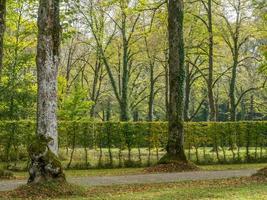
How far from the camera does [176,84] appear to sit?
2195 cm

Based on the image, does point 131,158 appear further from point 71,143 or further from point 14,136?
point 14,136

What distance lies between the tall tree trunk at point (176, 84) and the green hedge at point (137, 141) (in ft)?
14.3

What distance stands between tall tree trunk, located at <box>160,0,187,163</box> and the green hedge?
4.37 m

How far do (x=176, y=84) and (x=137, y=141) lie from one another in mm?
5550

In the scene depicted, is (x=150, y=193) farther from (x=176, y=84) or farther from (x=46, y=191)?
(x=176, y=84)

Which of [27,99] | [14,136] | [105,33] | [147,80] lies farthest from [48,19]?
[147,80]

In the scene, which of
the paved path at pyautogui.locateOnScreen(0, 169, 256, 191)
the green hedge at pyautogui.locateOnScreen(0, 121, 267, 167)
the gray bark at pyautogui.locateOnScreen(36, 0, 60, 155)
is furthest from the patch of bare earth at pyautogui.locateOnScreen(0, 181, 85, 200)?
the green hedge at pyautogui.locateOnScreen(0, 121, 267, 167)

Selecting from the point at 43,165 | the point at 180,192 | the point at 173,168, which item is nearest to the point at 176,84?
the point at 173,168

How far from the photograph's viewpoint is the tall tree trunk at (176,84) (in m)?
21.8

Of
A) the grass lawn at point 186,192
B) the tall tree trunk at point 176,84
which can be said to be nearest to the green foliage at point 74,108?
the tall tree trunk at point 176,84

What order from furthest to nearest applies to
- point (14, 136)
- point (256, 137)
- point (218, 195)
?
1. point (256, 137)
2. point (14, 136)
3. point (218, 195)

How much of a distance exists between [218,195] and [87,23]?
34749 mm

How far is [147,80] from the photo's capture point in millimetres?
62375

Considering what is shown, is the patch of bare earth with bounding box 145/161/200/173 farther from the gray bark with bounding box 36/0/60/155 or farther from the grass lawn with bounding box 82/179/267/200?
the gray bark with bounding box 36/0/60/155
